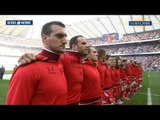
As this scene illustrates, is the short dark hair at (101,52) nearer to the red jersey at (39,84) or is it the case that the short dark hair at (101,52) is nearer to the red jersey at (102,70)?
the red jersey at (102,70)

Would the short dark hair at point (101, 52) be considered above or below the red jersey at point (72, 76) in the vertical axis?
above

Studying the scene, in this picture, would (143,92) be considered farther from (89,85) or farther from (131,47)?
(89,85)

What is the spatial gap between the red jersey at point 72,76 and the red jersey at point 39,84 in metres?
0.63

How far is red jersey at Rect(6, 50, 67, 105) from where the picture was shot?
58.8 inches

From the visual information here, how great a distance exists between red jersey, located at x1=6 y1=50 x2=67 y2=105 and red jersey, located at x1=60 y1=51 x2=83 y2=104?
634 mm

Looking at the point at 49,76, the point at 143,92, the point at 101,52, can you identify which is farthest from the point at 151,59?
the point at 49,76

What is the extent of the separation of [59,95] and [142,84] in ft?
21.6

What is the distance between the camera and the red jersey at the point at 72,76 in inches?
94.6

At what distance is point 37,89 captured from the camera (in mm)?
1562
